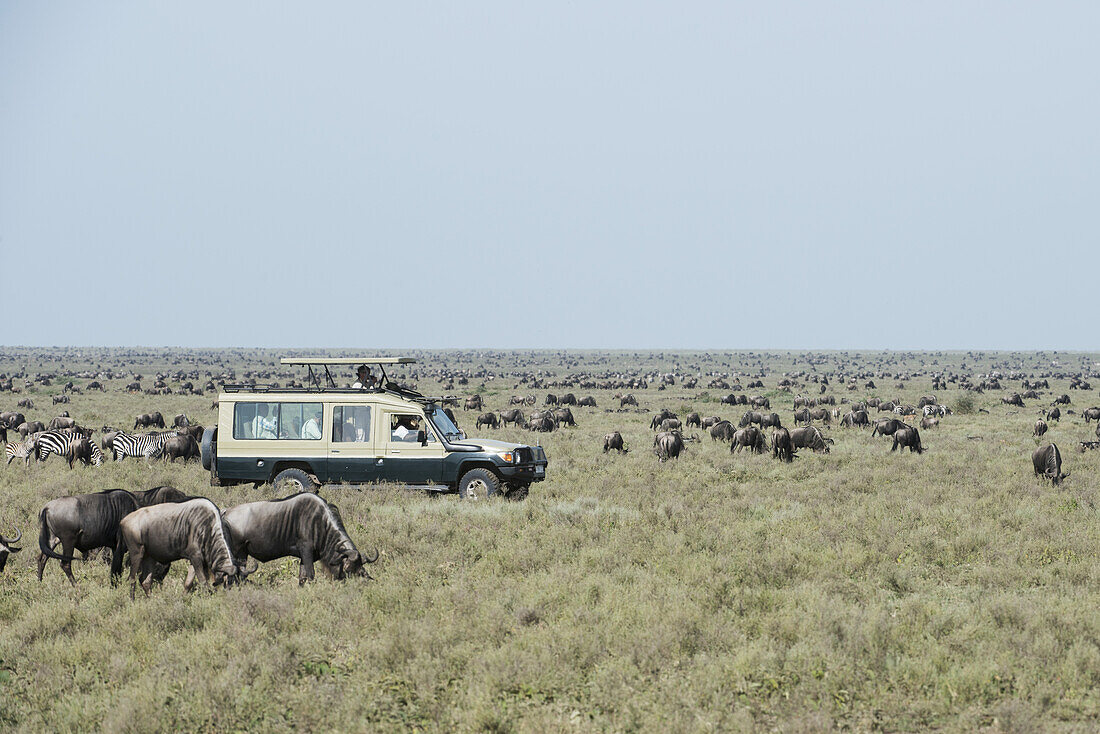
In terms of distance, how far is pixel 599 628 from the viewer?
933cm

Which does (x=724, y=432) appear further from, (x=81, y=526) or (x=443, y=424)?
(x=81, y=526)

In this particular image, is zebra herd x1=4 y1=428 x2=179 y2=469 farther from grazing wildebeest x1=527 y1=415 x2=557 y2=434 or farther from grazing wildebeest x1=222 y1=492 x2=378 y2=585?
grazing wildebeest x1=527 y1=415 x2=557 y2=434

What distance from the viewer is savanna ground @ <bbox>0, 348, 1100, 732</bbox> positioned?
759 centimetres

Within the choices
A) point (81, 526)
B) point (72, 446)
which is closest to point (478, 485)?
point (81, 526)

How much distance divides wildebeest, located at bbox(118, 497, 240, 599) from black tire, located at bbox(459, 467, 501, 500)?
264 inches

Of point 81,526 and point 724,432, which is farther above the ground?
point 81,526

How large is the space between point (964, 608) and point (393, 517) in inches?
377

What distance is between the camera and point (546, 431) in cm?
3675

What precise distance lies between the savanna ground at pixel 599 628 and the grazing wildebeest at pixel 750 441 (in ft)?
36.8

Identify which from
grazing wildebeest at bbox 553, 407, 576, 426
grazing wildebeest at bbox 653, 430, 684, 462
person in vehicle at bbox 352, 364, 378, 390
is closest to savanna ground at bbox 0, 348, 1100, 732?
person in vehicle at bbox 352, 364, 378, 390

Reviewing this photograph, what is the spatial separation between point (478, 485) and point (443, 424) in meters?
1.71

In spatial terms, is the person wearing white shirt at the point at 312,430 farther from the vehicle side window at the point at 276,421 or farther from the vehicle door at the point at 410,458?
the vehicle door at the point at 410,458

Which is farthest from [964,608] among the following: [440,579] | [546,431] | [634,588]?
[546,431]

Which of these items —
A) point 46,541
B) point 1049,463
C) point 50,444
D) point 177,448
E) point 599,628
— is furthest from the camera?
point 50,444
